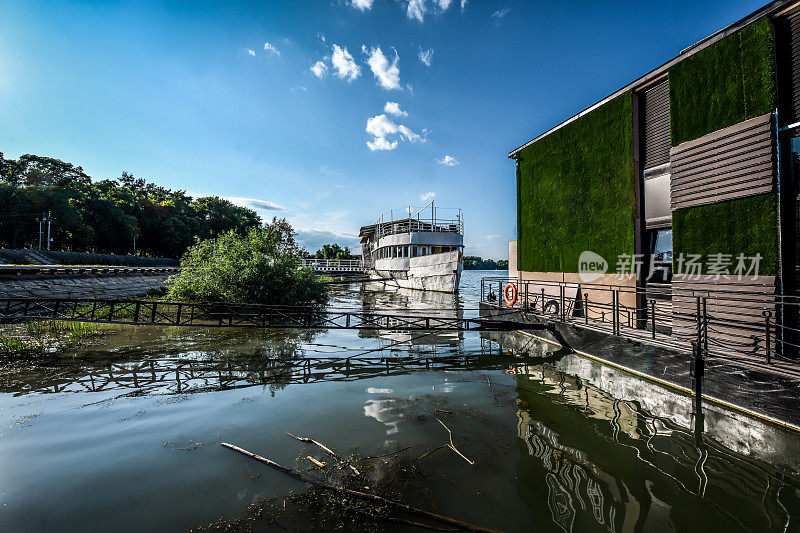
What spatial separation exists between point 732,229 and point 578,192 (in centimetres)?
525

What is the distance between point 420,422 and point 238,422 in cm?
332

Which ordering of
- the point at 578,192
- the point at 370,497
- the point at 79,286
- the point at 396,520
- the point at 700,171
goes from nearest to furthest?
the point at 396,520 < the point at 370,497 < the point at 700,171 < the point at 578,192 < the point at 79,286

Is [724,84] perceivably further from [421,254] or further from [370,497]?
[421,254]

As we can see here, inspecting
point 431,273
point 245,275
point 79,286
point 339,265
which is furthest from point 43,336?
point 339,265

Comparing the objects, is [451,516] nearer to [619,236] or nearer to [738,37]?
[619,236]

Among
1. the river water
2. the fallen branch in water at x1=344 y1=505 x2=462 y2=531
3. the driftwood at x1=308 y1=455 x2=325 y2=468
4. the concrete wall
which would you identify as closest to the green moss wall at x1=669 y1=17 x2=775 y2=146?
the river water

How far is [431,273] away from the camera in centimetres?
3127

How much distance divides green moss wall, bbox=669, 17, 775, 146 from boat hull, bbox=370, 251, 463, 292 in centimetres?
2055

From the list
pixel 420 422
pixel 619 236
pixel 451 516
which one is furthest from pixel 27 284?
pixel 619 236

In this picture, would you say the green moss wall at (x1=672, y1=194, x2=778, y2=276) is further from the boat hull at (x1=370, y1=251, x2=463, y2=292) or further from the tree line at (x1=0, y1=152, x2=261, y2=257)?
the tree line at (x1=0, y1=152, x2=261, y2=257)

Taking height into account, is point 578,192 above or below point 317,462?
above

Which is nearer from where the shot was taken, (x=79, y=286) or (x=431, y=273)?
(x=79, y=286)

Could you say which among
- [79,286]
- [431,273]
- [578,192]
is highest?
[578,192]

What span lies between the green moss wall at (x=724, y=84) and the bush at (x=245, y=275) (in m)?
17.0
